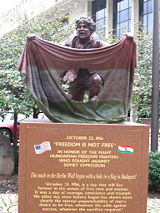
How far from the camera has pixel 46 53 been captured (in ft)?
15.7

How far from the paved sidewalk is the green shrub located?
0.44m

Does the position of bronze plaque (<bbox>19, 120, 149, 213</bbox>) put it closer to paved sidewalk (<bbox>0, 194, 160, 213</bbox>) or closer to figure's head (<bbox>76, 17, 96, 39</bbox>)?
figure's head (<bbox>76, 17, 96, 39</bbox>)

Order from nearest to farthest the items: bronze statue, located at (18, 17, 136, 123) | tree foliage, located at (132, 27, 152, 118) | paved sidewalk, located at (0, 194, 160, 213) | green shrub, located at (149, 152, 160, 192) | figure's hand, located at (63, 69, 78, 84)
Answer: bronze statue, located at (18, 17, 136, 123) < figure's hand, located at (63, 69, 78, 84) < paved sidewalk, located at (0, 194, 160, 213) < green shrub, located at (149, 152, 160, 192) < tree foliage, located at (132, 27, 152, 118)

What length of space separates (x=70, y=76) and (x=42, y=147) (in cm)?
119

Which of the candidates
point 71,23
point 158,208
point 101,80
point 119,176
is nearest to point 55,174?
point 119,176

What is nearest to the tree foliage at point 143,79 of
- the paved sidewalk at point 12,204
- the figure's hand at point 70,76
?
the paved sidewalk at point 12,204

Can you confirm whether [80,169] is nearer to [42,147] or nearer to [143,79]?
[42,147]

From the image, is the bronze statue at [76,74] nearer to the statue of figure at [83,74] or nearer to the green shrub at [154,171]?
the statue of figure at [83,74]

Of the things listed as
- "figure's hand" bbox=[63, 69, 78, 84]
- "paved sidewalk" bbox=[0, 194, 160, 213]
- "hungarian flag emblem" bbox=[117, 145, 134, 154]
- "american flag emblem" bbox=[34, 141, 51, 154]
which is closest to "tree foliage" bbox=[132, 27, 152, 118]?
"paved sidewalk" bbox=[0, 194, 160, 213]

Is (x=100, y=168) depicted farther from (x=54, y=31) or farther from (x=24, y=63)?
(x=54, y=31)

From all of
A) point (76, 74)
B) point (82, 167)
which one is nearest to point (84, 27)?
point (76, 74)

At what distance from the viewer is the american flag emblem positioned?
13.9 feet

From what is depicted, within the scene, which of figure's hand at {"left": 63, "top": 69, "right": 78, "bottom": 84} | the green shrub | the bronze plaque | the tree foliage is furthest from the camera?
the tree foliage

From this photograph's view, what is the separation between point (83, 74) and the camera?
514cm
